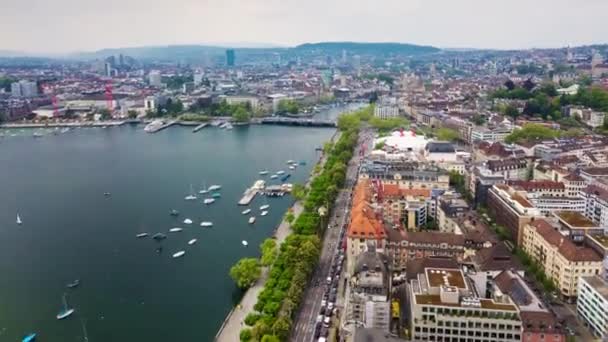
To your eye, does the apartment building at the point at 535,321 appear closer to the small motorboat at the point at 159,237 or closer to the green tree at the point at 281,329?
the green tree at the point at 281,329

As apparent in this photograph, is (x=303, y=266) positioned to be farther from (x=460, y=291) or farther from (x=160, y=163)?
(x=160, y=163)

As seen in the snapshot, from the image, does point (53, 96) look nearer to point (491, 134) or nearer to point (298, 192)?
point (298, 192)

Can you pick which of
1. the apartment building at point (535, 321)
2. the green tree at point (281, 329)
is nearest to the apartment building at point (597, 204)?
the apartment building at point (535, 321)

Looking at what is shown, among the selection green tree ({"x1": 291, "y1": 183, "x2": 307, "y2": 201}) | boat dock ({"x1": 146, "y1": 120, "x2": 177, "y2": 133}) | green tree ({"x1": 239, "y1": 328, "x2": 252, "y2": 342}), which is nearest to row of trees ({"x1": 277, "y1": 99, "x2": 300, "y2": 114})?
boat dock ({"x1": 146, "y1": 120, "x2": 177, "y2": 133})

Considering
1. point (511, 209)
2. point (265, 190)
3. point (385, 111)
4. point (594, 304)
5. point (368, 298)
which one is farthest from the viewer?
point (385, 111)

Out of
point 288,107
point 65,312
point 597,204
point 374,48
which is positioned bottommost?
point 65,312

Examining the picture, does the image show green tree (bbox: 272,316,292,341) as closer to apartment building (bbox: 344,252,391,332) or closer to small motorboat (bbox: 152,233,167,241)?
apartment building (bbox: 344,252,391,332)

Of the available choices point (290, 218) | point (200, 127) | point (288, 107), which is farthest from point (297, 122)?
point (290, 218)

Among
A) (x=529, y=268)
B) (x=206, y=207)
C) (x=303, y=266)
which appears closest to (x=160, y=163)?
(x=206, y=207)
